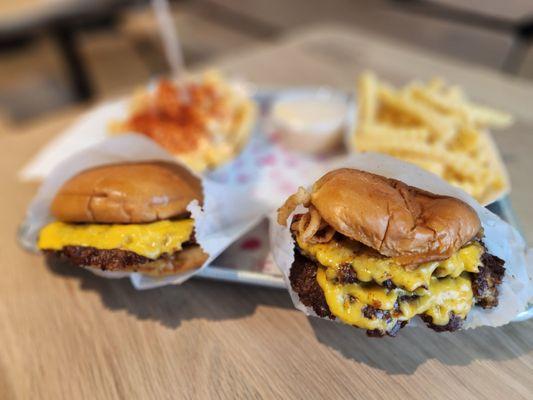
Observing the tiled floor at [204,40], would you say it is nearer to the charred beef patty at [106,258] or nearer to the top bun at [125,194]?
the top bun at [125,194]

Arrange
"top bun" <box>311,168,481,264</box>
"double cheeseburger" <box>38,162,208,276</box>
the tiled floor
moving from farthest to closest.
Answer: the tiled floor → "double cheeseburger" <box>38,162,208,276</box> → "top bun" <box>311,168,481,264</box>

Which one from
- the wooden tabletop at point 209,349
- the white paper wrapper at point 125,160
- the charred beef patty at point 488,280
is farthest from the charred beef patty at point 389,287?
the white paper wrapper at point 125,160

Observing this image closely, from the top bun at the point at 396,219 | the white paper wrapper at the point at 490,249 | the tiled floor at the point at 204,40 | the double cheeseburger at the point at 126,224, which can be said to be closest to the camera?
the top bun at the point at 396,219

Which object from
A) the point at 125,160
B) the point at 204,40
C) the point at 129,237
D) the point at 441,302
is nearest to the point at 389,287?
the point at 441,302

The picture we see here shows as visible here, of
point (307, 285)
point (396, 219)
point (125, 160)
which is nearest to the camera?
point (396, 219)

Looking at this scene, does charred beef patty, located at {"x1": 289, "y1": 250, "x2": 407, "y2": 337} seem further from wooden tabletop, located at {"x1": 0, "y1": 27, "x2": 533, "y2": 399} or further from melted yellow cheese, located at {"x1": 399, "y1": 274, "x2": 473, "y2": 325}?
wooden tabletop, located at {"x1": 0, "y1": 27, "x2": 533, "y2": 399}

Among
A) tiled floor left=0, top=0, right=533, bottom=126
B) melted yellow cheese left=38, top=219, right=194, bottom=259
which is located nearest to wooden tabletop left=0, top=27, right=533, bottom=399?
melted yellow cheese left=38, top=219, right=194, bottom=259

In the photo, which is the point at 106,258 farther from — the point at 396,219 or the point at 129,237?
the point at 396,219
